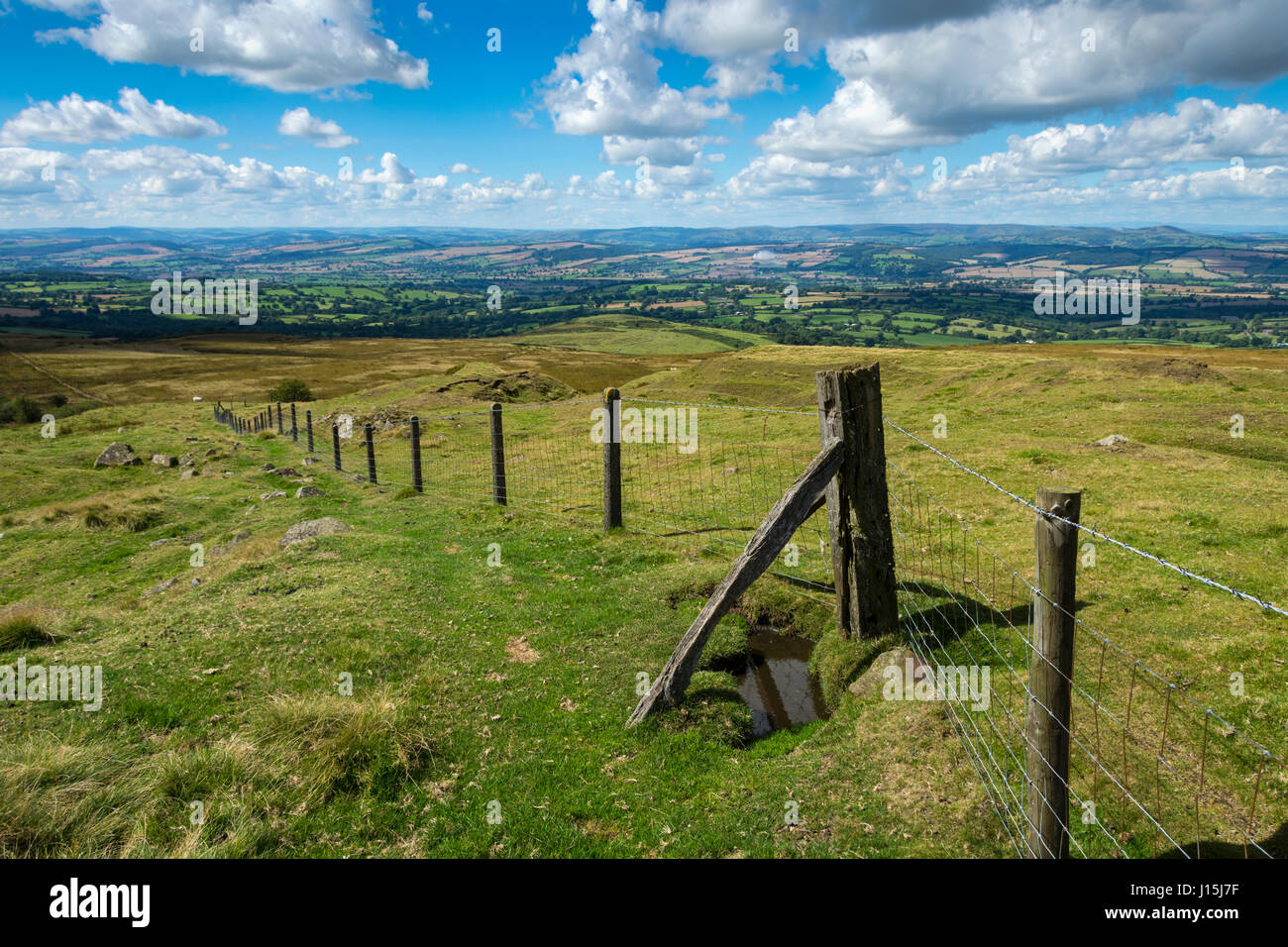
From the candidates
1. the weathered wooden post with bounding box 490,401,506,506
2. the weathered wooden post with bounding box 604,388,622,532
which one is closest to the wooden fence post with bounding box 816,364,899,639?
the weathered wooden post with bounding box 604,388,622,532

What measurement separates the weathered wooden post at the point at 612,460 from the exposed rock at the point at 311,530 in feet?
20.6

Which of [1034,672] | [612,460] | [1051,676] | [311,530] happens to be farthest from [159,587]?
[1051,676]

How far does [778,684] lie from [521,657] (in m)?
3.63

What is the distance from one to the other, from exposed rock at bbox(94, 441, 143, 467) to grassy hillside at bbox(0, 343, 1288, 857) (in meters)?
10.8

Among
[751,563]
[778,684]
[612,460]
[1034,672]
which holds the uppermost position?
[612,460]

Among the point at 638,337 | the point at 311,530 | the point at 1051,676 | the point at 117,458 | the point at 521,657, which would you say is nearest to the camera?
the point at 1051,676

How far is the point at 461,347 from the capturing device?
5349 inches

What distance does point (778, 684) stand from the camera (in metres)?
9.56

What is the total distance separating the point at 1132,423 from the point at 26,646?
26.9 m

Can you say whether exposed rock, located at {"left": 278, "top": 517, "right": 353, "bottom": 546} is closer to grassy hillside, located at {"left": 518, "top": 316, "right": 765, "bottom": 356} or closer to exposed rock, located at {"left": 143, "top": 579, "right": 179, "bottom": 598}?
exposed rock, located at {"left": 143, "top": 579, "right": 179, "bottom": 598}

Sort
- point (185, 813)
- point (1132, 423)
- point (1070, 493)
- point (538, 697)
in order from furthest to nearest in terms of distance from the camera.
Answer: point (1132, 423), point (538, 697), point (185, 813), point (1070, 493)

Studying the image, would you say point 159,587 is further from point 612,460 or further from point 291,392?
point 291,392
